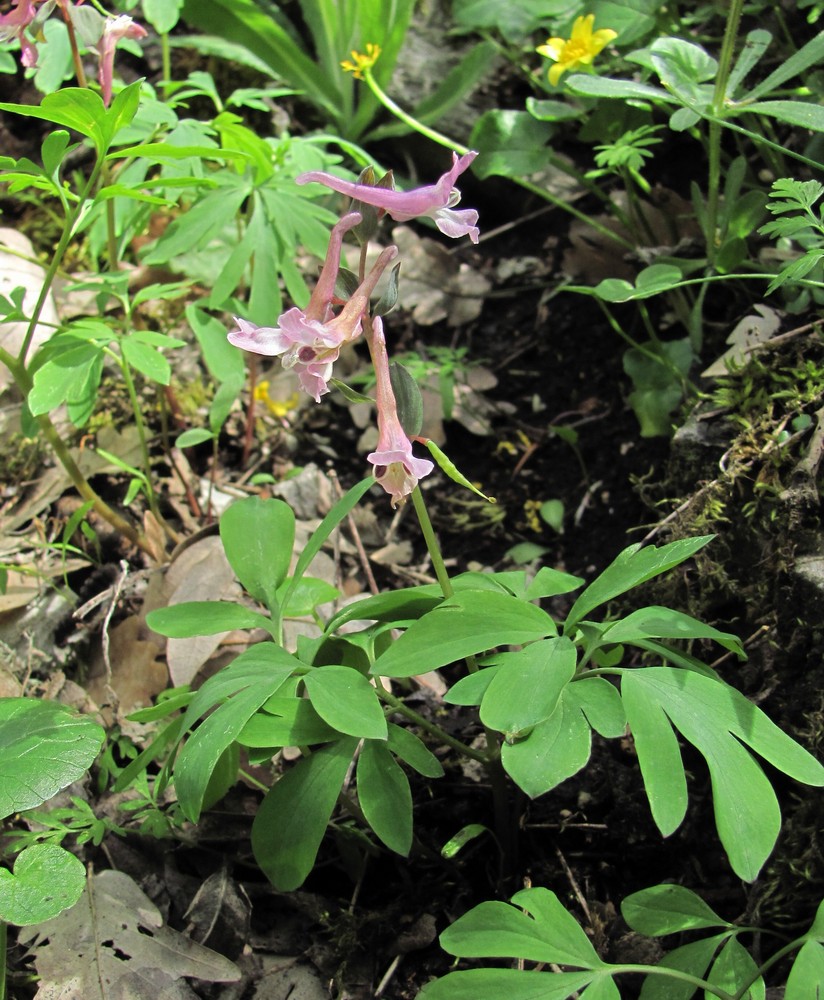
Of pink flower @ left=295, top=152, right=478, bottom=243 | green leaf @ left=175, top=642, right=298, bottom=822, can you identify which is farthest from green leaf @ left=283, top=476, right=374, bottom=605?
pink flower @ left=295, top=152, right=478, bottom=243

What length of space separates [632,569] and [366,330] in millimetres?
537

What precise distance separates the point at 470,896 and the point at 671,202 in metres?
1.90

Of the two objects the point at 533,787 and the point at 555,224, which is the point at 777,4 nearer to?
the point at 555,224

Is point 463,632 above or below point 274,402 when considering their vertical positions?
above

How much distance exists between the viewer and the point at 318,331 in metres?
1.17

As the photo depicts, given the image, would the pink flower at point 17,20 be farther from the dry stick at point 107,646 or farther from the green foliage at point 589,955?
the green foliage at point 589,955

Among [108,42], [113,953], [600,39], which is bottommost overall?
[113,953]

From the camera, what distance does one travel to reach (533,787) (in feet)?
3.31

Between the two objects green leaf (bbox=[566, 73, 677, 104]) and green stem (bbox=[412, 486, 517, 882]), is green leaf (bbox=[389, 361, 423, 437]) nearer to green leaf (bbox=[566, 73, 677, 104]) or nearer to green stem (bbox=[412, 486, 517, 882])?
green stem (bbox=[412, 486, 517, 882])

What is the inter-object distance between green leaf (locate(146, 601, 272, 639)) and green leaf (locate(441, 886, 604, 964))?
559 mm

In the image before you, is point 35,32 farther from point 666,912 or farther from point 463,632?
point 666,912

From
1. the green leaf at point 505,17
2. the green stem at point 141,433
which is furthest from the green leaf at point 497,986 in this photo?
the green leaf at point 505,17

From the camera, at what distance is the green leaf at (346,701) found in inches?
43.7

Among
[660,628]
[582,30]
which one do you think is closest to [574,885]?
[660,628]
